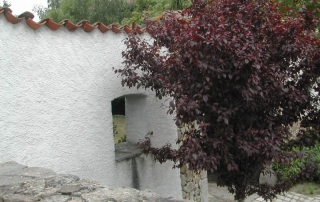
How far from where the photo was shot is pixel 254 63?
115 inches

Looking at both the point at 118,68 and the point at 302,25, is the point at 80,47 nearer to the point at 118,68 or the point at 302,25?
the point at 118,68

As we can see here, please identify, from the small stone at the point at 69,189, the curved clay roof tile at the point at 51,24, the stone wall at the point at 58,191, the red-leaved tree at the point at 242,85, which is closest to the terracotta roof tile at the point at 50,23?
the curved clay roof tile at the point at 51,24

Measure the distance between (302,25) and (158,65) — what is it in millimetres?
1688

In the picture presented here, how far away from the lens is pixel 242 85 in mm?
3137

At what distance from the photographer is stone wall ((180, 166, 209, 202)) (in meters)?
5.08

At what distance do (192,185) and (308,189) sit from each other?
335 cm

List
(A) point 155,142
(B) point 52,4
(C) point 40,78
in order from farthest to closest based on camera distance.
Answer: (B) point 52,4 → (A) point 155,142 → (C) point 40,78

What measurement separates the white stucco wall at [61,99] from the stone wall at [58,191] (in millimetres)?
818

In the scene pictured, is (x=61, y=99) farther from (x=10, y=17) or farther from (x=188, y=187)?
(x=188, y=187)

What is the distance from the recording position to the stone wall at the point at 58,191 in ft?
7.67

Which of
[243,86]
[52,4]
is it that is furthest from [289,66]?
[52,4]

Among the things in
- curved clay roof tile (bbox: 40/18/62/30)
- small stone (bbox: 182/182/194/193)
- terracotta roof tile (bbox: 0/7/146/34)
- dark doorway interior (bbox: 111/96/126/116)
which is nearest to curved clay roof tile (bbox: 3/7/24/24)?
terracotta roof tile (bbox: 0/7/146/34)

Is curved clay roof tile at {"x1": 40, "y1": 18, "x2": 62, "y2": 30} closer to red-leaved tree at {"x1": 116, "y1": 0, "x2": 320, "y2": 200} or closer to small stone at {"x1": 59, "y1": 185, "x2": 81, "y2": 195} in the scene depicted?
red-leaved tree at {"x1": 116, "y1": 0, "x2": 320, "y2": 200}

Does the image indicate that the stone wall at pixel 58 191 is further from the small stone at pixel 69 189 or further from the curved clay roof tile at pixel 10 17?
the curved clay roof tile at pixel 10 17
